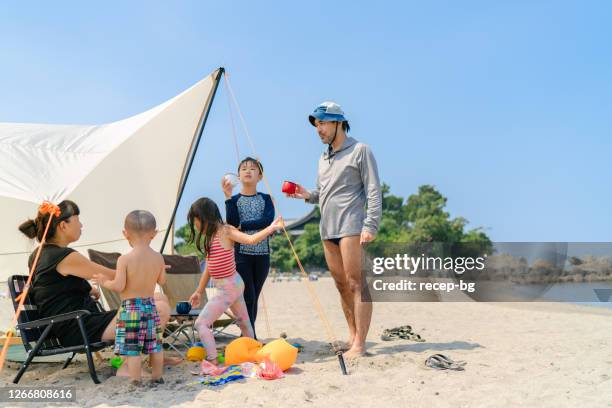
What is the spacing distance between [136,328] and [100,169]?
8.19 feet

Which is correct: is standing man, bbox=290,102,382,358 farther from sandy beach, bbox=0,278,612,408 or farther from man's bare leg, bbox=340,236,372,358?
sandy beach, bbox=0,278,612,408

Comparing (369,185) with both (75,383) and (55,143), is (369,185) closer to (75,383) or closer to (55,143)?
(75,383)

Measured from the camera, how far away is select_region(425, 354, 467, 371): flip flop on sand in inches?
126

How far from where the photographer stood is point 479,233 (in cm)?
3297

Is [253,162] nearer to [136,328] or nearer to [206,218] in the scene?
[206,218]

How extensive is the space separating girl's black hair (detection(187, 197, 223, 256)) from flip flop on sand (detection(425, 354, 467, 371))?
5.19ft

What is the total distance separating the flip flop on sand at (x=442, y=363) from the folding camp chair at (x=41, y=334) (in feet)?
6.26

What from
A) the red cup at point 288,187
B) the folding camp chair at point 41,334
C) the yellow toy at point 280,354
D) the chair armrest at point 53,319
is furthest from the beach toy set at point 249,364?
the red cup at point 288,187

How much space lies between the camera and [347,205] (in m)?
3.54

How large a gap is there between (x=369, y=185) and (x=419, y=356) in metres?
1.23

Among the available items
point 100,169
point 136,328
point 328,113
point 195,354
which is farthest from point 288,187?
point 100,169

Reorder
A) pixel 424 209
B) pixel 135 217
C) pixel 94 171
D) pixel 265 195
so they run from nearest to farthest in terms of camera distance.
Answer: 1. pixel 135 217
2. pixel 265 195
3. pixel 94 171
4. pixel 424 209

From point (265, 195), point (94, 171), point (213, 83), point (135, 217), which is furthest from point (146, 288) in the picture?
point (213, 83)

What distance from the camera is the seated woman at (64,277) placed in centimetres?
293
